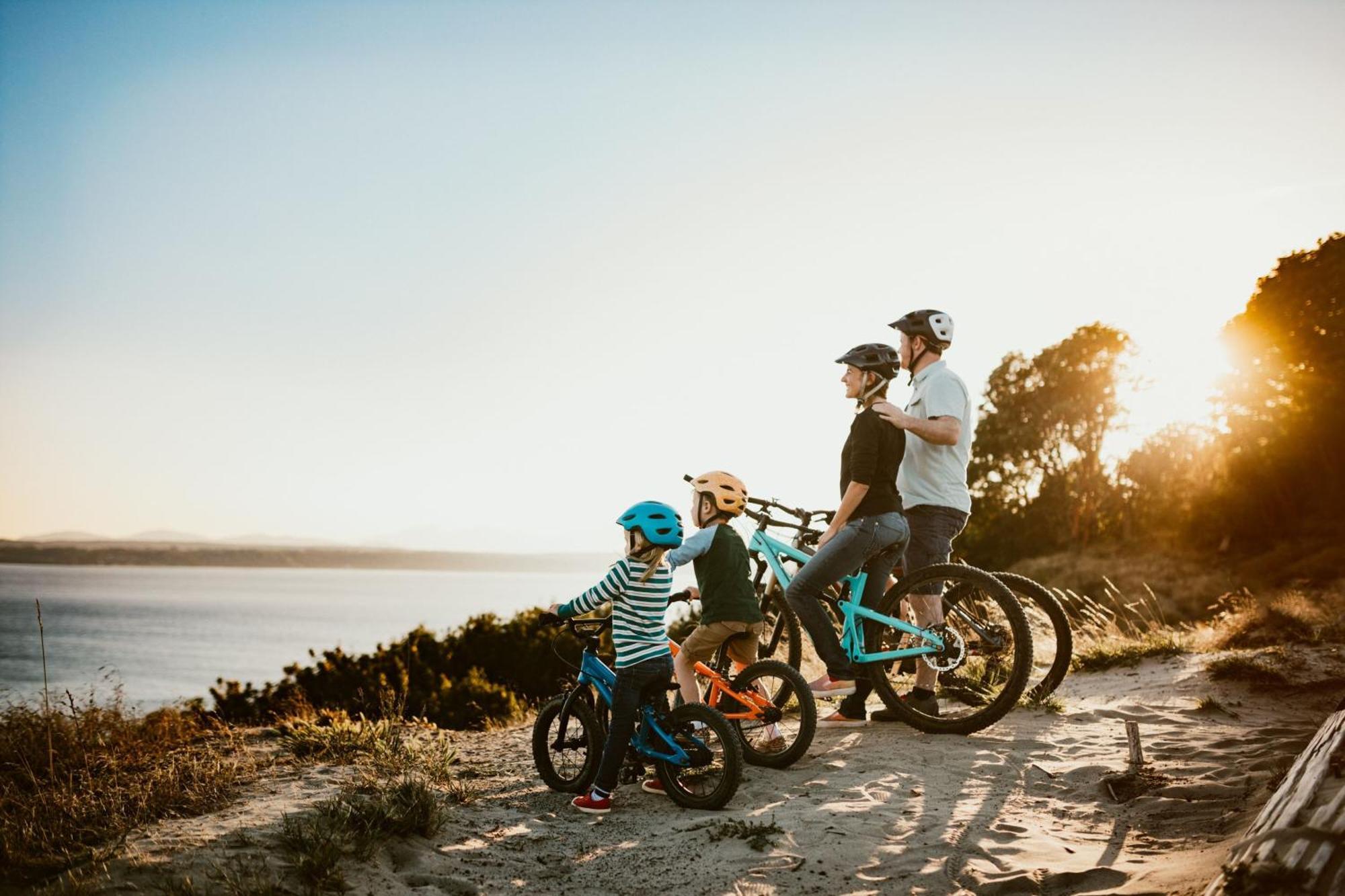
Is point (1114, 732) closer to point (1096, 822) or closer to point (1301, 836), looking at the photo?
point (1096, 822)

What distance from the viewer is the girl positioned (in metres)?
5.13

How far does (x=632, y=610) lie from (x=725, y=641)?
97 cm

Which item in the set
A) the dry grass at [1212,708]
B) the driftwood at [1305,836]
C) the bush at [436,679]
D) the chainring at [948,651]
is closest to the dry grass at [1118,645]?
the dry grass at [1212,708]

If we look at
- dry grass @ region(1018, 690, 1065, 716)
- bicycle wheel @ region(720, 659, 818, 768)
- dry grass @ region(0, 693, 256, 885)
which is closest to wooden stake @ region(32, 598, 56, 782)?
dry grass @ region(0, 693, 256, 885)

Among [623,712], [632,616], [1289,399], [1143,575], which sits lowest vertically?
[1143,575]

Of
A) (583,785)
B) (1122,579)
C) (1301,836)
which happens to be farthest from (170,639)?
(1301,836)

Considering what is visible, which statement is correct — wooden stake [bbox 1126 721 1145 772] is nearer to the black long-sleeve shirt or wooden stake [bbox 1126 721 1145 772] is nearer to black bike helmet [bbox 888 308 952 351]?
the black long-sleeve shirt

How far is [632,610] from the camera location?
5.23 metres

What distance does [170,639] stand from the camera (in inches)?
2037

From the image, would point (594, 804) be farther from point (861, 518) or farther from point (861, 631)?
point (861, 518)

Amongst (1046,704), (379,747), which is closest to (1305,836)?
(1046,704)

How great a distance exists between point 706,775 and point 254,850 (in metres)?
2.59

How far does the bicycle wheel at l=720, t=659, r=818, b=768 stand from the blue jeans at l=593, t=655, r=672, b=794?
26.7 inches

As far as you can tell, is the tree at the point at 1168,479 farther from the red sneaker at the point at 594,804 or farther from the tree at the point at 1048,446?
the red sneaker at the point at 594,804
